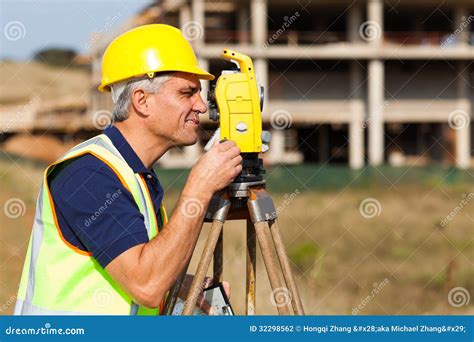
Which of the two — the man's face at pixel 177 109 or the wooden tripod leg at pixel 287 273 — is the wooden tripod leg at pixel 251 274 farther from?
the man's face at pixel 177 109

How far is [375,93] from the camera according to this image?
88.7 ft

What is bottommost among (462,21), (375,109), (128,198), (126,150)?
(128,198)

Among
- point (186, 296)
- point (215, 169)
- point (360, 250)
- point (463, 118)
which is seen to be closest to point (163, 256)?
point (215, 169)

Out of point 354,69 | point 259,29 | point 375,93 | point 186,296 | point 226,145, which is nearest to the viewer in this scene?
point 226,145

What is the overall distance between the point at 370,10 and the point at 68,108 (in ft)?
53.6

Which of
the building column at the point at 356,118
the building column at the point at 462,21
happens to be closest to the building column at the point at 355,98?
the building column at the point at 356,118

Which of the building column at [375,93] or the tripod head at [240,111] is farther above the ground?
the building column at [375,93]

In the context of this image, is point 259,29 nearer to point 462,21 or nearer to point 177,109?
point 462,21

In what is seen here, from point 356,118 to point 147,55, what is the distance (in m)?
25.5

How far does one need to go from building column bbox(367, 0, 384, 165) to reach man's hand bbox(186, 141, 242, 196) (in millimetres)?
24806

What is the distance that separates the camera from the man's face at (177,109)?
2564mm

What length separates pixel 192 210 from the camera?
2336mm
